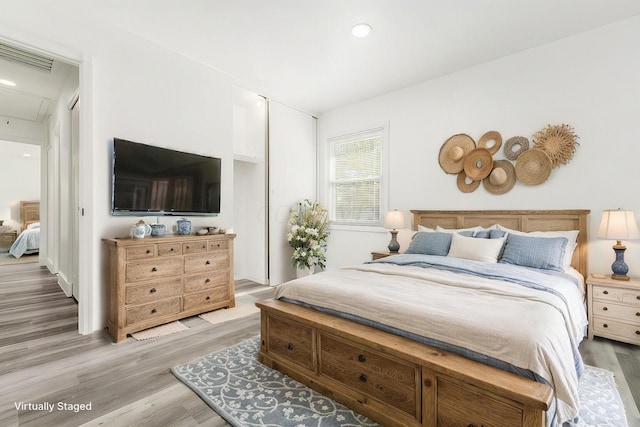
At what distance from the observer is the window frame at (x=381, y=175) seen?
447cm

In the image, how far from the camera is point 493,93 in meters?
3.51

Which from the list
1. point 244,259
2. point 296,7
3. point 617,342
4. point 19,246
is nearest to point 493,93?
point 296,7

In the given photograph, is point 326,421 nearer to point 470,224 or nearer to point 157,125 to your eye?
point 470,224

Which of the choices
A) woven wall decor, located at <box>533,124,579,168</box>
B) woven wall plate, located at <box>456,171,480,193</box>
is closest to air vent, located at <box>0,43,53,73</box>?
woven wall plate, located at <box>456,171,480,193</box>

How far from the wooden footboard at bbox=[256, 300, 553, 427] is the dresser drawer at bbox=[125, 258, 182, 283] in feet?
4.28

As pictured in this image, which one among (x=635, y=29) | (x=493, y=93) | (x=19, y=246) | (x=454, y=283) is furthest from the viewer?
(x=19, y=246)

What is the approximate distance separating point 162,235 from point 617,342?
4.38 metres

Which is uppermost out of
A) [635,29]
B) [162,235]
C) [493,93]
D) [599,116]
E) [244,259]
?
[635,29]

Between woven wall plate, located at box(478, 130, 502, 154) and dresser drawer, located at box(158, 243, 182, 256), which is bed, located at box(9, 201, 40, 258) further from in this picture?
woven wall plate, located at box(478, 130, 502, 154)

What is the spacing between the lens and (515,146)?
3332mm

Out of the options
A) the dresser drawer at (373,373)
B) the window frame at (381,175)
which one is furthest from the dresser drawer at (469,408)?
the window frame at (381,175)

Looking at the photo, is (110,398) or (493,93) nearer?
(110,398)

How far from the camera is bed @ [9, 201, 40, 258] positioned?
22.4 ft

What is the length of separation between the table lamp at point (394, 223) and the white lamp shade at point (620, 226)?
6.48 feet
